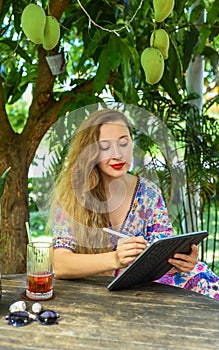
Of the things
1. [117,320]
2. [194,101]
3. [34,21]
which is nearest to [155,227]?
[117,320]

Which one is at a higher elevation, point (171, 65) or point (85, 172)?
point (171, 65)

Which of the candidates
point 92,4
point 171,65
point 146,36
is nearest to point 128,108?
point 171,65

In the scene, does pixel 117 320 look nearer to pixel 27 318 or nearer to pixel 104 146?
pixel 27 318

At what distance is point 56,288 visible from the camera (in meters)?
1.50

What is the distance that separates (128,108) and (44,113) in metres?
0.40

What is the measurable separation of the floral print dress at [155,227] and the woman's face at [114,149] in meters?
0.15

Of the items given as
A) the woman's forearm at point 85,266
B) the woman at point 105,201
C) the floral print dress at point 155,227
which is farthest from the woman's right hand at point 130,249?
the floral print dress at point 155,227

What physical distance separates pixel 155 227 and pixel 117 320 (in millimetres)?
624

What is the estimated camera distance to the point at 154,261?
57.3 inches

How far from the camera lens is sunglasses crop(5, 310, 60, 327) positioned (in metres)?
1.22

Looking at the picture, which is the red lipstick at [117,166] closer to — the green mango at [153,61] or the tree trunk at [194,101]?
the green mango at [153,61]

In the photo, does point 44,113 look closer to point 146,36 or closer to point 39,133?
point 39,133

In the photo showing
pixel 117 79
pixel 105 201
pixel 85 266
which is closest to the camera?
pixel 85 266

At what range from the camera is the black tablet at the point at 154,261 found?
4.50ft
